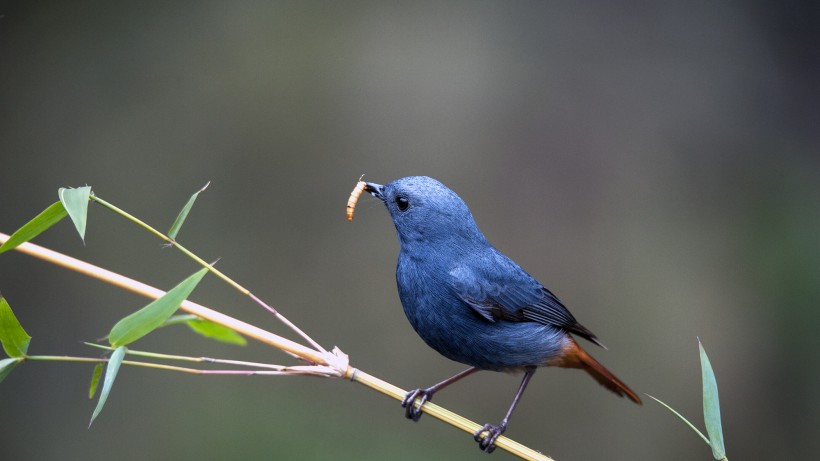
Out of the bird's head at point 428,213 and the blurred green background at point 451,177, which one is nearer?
the bird's head at point 428,213

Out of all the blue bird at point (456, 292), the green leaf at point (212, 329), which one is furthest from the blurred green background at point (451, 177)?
the green leaf at point (212, 329)

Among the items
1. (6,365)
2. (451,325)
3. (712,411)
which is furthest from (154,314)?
(712,411)

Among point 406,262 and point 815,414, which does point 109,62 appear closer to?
point 406,262

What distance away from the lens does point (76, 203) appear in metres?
1.71

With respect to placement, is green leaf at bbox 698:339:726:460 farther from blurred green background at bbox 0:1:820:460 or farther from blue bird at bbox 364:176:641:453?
blurred green background at bbox 0:1:820:460

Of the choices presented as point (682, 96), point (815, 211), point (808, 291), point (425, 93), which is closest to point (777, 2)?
point (682, 96)

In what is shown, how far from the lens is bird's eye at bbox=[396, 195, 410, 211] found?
267 centimetres

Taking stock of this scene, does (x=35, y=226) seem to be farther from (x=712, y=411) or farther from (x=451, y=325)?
(x=712, y=411)

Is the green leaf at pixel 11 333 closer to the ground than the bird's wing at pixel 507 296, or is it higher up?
closer to the ground

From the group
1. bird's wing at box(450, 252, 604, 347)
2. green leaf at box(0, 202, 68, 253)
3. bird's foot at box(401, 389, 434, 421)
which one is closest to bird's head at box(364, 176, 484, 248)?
bird's wing at box(450, 252, 604, 347)

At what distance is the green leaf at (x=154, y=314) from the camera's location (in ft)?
5.56

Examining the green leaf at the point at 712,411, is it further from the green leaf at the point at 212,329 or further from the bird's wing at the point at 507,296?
the green leaf at the point at 212,329

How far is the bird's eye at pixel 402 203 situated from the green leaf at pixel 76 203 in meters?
1.14

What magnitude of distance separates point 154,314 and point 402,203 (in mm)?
1144
